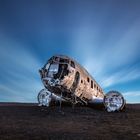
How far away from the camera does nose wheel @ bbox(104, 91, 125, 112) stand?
779 inches

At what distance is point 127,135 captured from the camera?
9.05 m

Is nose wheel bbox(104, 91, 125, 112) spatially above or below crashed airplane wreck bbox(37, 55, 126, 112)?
below

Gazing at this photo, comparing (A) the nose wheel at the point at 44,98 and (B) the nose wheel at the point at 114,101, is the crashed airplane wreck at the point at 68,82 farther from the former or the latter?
(A) the nose wheel at the point at 44,98

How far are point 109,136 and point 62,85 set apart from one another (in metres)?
10.3

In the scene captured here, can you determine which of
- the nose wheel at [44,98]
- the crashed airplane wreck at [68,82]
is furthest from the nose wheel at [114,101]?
the nose wheel at [44,98]

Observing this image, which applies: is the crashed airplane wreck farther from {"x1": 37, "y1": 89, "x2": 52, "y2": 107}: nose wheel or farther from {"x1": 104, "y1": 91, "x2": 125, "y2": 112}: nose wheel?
{"x1": 37, "y1": 89, "x2": 52, "y2": 107}: nose wheel

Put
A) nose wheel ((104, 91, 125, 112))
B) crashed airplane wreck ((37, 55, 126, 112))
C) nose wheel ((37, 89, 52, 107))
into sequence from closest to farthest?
crashed airplane wreck ((37, 55, 126, 112)) → nose wheel ((104, 91, 125, 112)) → nose wheel ((37, 89, 52, 107))

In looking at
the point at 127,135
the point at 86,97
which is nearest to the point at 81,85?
the point at 86,97

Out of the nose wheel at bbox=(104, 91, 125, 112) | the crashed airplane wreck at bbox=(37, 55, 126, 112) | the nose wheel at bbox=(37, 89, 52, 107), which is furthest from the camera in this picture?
the nose wheel at bbox=(37, 89, 52, 107)

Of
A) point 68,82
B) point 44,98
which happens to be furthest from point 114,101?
point 44,98

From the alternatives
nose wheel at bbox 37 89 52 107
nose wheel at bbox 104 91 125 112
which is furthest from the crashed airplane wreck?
nose wheel at bbox 37 89 52 107

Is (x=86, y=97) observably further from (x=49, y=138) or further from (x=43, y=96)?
(x=49, y=138)

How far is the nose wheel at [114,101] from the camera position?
1980cm

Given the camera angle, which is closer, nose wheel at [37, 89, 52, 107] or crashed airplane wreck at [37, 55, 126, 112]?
crashed airplane wreck at [37, 55, 126, 112]
